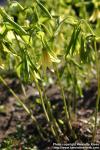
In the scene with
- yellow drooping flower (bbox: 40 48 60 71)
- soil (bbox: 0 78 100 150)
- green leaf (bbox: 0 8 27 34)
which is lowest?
soil (bbox: 0 78 100 150)

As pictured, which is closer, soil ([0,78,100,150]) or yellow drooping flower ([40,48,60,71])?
yellow drooping flower ([40,48,60,71])

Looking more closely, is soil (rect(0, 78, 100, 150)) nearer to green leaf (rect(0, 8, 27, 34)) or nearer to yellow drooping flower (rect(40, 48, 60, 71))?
yellow drooping flower (rect(40, 48, 60, 71))

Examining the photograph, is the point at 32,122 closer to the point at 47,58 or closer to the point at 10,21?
the point at 47,58

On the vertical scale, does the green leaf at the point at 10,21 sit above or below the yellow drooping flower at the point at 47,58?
above

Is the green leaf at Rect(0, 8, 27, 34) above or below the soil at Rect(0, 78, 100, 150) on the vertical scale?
above

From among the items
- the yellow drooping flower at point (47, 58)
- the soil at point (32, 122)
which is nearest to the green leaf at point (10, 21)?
the yellow drooping flower at point (47, 58)

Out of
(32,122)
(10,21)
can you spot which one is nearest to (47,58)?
(10,21)

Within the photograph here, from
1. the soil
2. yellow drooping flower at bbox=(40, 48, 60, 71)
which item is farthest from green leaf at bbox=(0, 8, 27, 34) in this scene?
the soil

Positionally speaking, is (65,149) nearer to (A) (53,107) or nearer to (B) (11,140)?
(B) (11,140)

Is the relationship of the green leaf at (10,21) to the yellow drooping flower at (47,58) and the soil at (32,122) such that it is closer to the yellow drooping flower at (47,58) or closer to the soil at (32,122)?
the yellow drooping flower at (47,58)

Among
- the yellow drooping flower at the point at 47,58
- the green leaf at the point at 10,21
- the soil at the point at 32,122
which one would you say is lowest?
the soil at the point at 32,122
